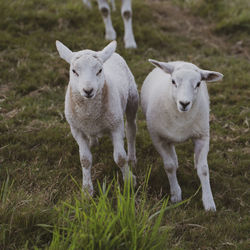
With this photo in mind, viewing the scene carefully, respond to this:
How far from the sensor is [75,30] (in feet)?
24.6

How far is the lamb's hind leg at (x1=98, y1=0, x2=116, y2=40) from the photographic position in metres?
7.29

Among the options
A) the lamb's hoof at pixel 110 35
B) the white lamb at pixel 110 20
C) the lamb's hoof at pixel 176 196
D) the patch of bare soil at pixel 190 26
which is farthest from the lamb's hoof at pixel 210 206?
the patch of bare soil at pixel 190 26

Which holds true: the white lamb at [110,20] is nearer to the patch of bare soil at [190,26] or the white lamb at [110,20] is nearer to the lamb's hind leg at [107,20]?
the lamb's hind leg at [107,20]

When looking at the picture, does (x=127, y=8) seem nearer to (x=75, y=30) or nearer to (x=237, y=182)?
(x=75, y=30)

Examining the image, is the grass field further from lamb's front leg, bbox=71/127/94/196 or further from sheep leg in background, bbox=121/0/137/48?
sheep leg in background, bbox=121/0/137/48

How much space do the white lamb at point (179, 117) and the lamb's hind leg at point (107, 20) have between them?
3.47m

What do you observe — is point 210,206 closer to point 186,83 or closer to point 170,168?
point 170,168

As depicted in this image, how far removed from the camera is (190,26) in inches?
334

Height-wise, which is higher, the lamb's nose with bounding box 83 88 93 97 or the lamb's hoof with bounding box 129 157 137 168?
the lamb's nose with bounding box 83 88 93 97

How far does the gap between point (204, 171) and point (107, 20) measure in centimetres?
436

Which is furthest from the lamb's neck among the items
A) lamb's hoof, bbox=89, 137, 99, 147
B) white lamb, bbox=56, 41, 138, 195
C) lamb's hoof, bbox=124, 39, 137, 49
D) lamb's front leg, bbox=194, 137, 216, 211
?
lamb's hoof, bbox=124, 39, 137, 49

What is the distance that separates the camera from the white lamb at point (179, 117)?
3.53m

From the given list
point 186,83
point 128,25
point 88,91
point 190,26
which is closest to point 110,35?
point 128,25

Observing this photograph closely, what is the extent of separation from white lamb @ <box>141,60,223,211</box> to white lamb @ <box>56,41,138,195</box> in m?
0.36
